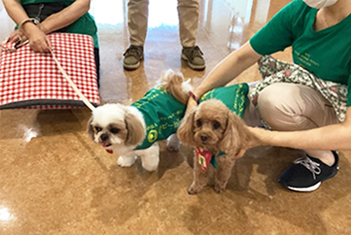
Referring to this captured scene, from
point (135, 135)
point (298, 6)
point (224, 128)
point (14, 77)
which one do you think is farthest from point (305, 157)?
point (14, 77)

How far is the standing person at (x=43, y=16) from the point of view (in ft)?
5.21

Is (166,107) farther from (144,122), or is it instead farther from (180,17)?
(180,17)

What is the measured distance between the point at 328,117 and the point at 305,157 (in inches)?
10.4

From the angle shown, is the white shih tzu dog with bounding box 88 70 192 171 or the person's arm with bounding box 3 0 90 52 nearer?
the white shih tzu dog with bounding box 88 70 192 171

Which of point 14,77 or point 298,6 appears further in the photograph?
point 14,77

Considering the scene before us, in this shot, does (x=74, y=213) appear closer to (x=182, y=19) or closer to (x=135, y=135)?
(x=135, y=135)

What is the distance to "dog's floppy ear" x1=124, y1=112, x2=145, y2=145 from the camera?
45.5 inches

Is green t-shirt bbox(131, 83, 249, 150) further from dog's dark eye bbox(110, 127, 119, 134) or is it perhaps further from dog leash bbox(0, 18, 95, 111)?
dog leash bbox(0, 18, 95, 111)

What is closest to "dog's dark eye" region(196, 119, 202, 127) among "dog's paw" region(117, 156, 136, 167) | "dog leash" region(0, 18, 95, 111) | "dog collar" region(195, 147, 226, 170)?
"dog collar" region(195, 147, 226, 170)

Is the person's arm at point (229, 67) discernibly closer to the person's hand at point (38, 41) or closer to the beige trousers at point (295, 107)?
the beige trousers at point (295, 107)

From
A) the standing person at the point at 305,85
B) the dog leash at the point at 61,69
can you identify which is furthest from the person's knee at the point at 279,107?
the dog leash at the point at 61,69

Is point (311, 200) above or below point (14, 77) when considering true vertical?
below

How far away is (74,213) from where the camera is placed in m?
1.24

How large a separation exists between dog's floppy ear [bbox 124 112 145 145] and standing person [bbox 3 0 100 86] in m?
0.75
